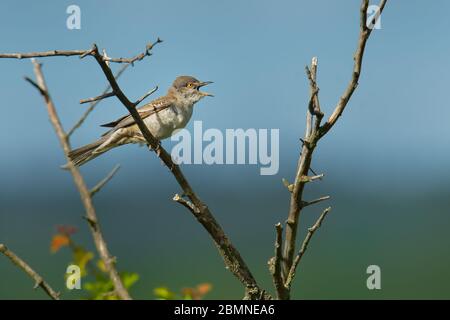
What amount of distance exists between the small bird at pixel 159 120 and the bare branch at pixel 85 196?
2.09m

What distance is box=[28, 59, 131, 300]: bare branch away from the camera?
9.19 ft

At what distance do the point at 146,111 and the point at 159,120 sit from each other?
0.34 metres

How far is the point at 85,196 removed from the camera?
9.87 ft

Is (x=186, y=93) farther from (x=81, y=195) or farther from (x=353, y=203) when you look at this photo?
(x=353, y=203)

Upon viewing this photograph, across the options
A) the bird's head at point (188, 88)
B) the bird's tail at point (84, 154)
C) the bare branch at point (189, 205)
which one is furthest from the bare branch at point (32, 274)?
the bird's head at point (188, 88)

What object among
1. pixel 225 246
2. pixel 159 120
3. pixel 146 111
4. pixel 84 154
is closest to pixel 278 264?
pixel 225 246

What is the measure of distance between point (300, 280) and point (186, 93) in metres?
5.27

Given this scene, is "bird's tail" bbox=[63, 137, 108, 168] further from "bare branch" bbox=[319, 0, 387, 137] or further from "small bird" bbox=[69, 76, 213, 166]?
"bare branch" bbox=[319, 0, 387, 137]

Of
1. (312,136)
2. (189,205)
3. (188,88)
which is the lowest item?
(189,205)

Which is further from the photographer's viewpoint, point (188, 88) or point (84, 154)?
point (188, 88)

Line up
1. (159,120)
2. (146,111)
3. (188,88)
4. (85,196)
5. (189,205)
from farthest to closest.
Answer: (188,88), (146,111), (159,120), (189,205), (85,196)

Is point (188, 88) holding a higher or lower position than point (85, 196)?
higher

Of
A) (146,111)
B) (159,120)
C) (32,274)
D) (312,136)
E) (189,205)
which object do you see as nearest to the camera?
(32,274)

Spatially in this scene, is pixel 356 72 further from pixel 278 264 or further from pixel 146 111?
pixel 146 111
